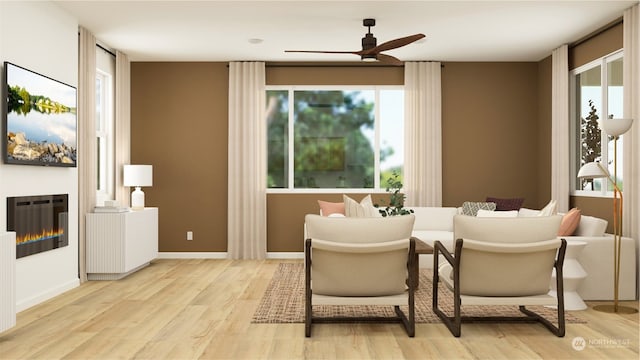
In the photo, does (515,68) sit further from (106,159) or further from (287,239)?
(106,159)

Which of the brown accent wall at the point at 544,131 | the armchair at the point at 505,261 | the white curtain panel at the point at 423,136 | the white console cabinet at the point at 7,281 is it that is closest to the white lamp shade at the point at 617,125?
the armchair at the point at 505,261

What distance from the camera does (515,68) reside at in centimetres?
835

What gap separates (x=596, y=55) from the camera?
657cm

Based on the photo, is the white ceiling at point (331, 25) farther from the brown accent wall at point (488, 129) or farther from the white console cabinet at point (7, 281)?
the white console cabinet at point (7, 281)

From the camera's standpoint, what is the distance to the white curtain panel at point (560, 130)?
23.3ft

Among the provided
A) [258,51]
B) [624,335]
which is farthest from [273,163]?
[624,335]

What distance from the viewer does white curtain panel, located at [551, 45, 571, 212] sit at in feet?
23.3

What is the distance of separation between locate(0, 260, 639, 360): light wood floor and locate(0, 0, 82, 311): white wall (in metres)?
0.27

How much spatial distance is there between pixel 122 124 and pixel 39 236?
291cm

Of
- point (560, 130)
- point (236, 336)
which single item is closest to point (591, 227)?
point (560, 130)

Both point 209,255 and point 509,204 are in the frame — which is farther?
point 209,255

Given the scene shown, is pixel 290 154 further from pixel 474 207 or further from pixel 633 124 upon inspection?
pixel 633 124

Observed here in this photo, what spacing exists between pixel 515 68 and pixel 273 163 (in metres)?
3.85

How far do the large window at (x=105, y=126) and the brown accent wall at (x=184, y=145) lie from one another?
68 cm
